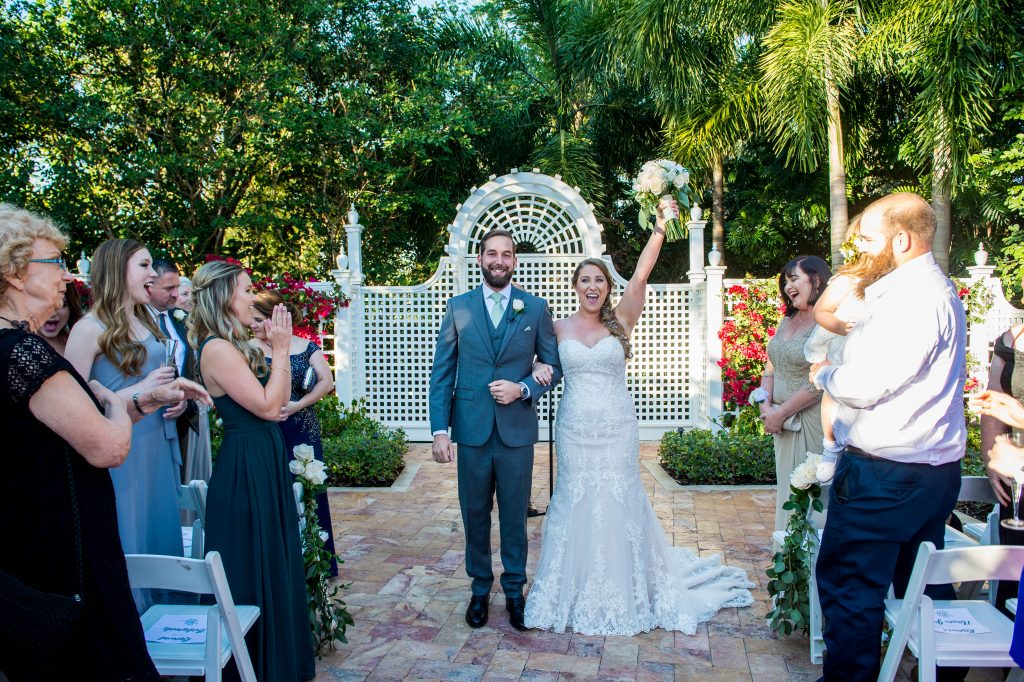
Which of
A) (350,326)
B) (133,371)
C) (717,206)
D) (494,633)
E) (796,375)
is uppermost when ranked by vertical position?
(717,206)

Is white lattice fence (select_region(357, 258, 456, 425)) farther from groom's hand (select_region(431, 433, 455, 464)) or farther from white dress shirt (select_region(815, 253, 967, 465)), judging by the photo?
white dress shirt (select_region(815, 253, 967, 465))

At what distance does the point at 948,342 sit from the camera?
2.58 metres

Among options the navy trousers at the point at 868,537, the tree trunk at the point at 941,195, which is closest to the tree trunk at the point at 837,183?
the tree trunk at the point at 941,195

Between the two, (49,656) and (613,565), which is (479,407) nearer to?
(613,565)

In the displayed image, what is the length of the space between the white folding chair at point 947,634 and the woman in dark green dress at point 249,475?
2255mm

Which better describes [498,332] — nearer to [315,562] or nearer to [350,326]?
[315,562]

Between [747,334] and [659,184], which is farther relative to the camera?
[747,334]

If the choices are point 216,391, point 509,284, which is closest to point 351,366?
point 509,284

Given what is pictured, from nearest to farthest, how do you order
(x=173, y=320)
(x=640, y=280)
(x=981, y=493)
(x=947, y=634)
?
(x=947, y=634)
(x=981, y=493)
(x=640, y=280)
(x=173, y=320)

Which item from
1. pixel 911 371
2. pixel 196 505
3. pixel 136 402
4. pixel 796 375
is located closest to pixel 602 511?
pixel 796 375

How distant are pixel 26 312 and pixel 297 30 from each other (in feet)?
45.5

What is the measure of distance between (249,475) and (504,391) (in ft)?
4.28

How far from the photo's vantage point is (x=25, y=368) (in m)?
1.84

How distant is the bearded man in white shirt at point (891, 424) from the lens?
8.39ft
